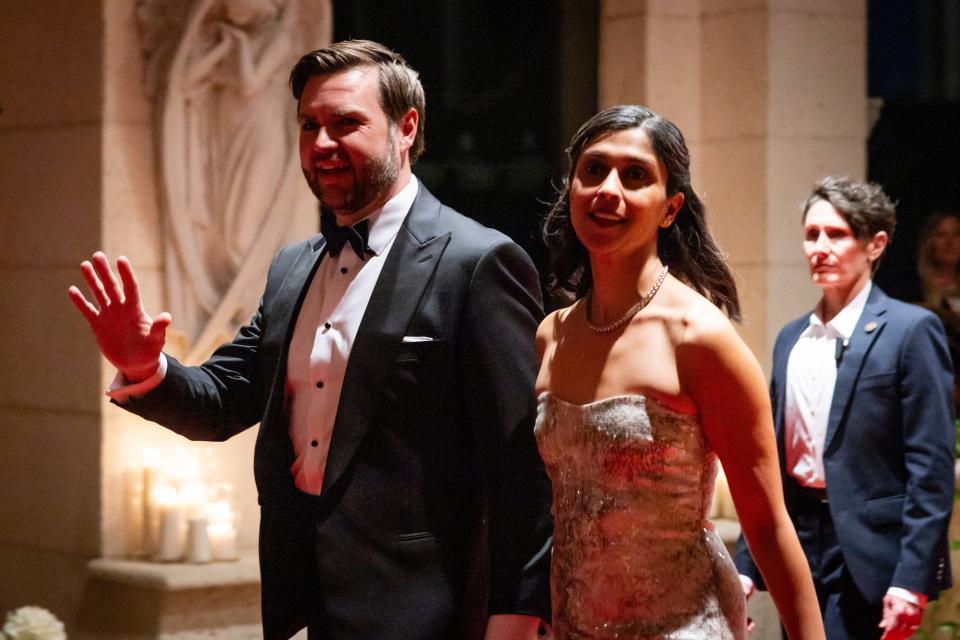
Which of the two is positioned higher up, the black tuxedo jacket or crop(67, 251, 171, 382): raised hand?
crop(67, 251, 171, 382): raised hand

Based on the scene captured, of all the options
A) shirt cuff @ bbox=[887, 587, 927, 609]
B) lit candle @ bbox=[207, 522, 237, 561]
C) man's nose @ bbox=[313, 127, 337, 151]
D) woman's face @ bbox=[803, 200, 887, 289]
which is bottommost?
lit candle @ bbox=[207, 522, 237, 561]

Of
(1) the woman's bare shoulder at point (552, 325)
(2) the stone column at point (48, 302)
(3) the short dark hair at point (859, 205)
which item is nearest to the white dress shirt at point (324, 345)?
(1) the woman's bare shoulder at point (552, 325)

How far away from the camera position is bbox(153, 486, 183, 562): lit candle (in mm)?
6000

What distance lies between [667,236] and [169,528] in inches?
143

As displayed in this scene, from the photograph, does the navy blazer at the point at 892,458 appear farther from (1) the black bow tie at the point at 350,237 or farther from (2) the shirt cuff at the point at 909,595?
(1) the black bow tie at the point at 350,237

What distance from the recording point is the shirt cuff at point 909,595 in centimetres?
430

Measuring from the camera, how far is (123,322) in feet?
10.2

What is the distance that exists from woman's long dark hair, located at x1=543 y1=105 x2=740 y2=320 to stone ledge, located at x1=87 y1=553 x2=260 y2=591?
3.19 metres

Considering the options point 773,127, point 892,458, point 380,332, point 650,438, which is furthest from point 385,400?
point 773,127

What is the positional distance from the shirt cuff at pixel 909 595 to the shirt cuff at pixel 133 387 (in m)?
2.19

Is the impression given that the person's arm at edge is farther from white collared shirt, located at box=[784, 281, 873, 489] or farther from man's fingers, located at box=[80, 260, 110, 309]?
white collared shirt, located at box=[784, 281, 873, 489]

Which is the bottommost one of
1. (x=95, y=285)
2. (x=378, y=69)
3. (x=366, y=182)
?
(x=95, y=285)

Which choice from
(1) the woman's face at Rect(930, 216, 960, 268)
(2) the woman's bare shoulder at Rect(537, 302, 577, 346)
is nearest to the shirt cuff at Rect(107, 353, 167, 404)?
(2) the woman's bare shoulder at Rect(537, 302, 577, 346)

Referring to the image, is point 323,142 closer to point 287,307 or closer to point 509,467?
point 287,307
